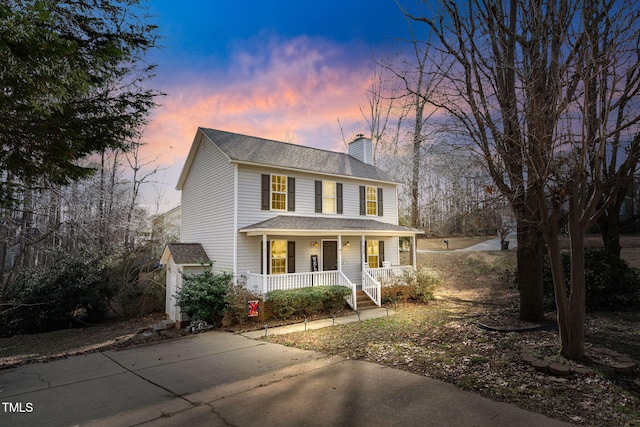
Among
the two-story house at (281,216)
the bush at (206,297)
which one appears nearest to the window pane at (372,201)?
the two-story house at (281,216)

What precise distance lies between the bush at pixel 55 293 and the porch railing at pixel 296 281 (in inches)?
303

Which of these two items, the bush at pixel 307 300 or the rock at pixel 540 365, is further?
the bush at pixel 307 300

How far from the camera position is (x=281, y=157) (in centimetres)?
1504

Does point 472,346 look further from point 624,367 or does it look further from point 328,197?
point 328,197

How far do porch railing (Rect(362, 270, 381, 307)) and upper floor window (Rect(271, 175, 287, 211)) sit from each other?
464 centimetres

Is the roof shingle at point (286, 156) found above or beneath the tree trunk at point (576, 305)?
above

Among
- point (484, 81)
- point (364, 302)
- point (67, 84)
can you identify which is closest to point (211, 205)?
point (364, 302)

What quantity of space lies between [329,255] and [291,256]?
207 cm

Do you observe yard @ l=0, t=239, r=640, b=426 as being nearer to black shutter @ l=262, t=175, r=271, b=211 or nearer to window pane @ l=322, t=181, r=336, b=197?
black shutter @ l=262, t=175, r=271, b=211

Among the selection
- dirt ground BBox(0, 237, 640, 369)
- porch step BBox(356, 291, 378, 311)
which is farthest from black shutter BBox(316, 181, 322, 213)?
dirt ground BBox(0, 237, 640, 369)

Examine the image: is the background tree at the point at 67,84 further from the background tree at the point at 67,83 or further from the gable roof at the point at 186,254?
the gable roof at the point at 186,254

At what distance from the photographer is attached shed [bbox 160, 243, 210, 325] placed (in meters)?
13.1

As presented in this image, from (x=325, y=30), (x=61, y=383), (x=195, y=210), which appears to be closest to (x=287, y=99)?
(x=325, y=30)

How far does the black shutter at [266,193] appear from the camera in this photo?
13980mm
